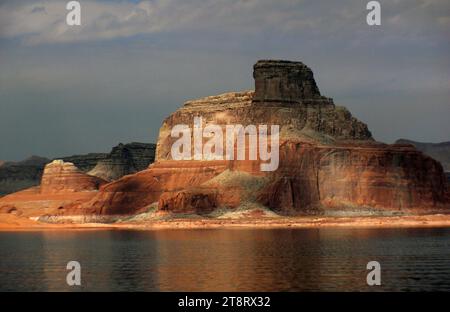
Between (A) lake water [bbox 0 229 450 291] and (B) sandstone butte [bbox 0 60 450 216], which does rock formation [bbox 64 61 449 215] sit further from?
(A) lake water [bbox 0 229 450 291]

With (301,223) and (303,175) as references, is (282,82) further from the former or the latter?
(301,223)

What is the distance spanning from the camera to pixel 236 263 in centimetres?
7088

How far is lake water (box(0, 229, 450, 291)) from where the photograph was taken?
5784cm

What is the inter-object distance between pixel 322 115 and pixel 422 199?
26812mm

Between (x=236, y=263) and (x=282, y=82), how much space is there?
4222 inches

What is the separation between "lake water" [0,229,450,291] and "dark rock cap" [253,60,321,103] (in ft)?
241

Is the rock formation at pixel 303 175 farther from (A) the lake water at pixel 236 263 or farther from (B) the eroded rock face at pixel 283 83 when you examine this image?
(A) the lake water at pixel 236 263

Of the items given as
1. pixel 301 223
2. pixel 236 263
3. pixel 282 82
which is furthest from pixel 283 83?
pixel 236 263

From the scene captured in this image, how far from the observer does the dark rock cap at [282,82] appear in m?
175

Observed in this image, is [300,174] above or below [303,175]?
above

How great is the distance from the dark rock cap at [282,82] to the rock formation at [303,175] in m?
0.19
